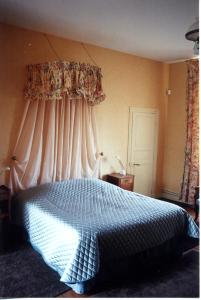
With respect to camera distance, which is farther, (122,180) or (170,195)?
(170,195)

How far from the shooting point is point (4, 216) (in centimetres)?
304

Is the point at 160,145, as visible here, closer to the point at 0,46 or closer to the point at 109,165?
the point at 109,165

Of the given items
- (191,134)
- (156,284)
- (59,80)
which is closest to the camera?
(156,284)

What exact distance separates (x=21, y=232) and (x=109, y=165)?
5.72 ft

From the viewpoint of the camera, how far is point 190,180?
4.69m

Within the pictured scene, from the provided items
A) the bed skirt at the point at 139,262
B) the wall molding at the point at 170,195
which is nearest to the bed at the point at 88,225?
the bed skirt at the point at 139,262

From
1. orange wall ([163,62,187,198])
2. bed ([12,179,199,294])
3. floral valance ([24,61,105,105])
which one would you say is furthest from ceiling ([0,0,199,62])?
bed ([12,179,199,294])

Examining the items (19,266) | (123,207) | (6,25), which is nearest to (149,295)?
(123,207)

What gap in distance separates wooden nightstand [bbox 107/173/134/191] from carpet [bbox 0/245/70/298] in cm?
171

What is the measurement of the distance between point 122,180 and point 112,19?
2286 mm

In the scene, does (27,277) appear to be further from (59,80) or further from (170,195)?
(170,195)

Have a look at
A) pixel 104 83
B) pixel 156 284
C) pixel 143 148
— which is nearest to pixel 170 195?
pixel 143 148

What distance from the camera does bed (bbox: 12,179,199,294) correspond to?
2322mm

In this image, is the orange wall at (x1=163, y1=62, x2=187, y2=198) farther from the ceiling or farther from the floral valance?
the floral valance
